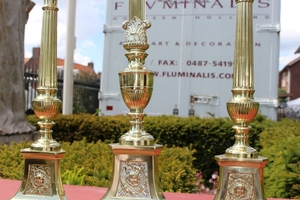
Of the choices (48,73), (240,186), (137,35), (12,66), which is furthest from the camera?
(12,66)

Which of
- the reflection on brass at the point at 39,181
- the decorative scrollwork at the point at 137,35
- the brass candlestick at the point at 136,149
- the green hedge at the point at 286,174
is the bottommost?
the green hedge at the point at 286,174

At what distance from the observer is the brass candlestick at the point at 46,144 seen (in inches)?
59.5

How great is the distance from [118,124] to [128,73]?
191 inches

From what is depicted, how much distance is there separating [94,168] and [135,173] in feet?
5.06

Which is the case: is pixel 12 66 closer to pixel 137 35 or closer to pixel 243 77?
pixel 137 35

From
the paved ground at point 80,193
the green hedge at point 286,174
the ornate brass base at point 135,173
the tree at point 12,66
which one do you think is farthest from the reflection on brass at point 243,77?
the tree at point 12,66

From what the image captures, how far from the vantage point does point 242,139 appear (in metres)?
1.40

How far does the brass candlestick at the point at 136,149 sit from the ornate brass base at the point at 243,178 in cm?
27

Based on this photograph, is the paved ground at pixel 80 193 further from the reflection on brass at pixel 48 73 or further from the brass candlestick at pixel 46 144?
the reflection on brass at pixel 48 73

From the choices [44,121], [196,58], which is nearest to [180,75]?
[196,58]

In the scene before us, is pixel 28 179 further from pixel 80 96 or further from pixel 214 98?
pixel 80 96

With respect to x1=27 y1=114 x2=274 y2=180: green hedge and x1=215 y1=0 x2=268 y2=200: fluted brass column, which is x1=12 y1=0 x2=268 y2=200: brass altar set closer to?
x1=215 y1=0 x2=268 y2=200: fluted brass column

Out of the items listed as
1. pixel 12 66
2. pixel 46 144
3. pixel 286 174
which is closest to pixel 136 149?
pixel 46 144

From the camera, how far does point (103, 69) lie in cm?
725
